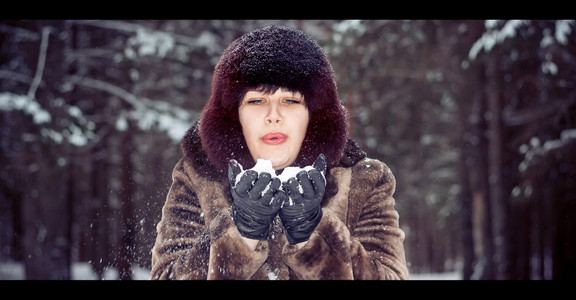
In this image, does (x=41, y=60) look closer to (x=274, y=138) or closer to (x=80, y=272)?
(x=274, y=138)

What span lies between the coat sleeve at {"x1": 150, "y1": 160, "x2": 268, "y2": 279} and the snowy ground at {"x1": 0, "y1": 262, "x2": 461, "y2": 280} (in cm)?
48

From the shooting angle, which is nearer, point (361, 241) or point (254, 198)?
point (254, 198)

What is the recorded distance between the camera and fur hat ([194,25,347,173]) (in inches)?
99.8

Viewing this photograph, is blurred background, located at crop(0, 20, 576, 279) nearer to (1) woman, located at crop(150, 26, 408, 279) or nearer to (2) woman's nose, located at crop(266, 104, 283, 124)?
(1) woman, located at crop(150, 26, 408, 279)

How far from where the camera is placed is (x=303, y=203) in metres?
2.20

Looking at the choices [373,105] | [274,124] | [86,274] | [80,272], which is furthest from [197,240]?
[80,272]

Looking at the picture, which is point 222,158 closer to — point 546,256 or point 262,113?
point 262,113

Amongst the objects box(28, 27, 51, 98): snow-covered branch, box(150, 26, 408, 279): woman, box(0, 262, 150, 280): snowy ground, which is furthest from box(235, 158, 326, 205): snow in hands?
box(28, 27, 51, 98): snow-covered branch

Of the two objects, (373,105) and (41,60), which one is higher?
(41,60)

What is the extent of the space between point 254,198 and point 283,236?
1.38 feet

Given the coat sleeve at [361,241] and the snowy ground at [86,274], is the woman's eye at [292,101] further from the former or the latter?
the snowy ground at [86,274]

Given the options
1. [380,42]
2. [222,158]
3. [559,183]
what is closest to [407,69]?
[380,42]

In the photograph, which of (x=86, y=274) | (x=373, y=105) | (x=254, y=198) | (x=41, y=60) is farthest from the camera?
(x=86, y=274)

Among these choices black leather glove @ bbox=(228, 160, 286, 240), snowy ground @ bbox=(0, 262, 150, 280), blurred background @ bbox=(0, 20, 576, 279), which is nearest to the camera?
black leather glove @ bbox=(228, 160, 286, 240)
